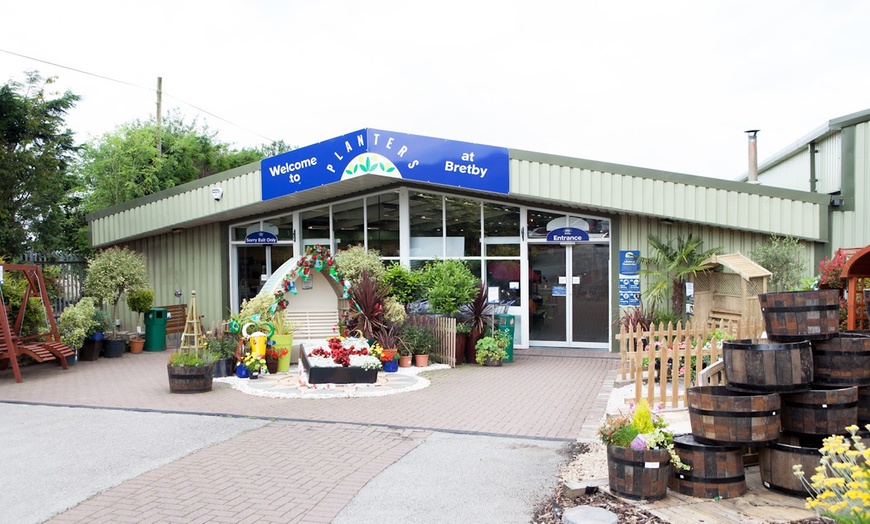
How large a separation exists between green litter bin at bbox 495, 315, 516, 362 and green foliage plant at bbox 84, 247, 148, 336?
329 inches

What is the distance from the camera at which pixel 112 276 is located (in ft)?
48.4

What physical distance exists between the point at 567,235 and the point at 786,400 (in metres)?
9.36

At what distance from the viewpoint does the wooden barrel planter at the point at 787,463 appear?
16.0 feet

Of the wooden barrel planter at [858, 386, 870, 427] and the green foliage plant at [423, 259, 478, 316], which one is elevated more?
the green foliage plant at [423, 259, 478, 316]

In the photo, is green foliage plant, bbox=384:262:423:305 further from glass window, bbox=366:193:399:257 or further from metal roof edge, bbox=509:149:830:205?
metal roof edge, bbox=509:149:830:205

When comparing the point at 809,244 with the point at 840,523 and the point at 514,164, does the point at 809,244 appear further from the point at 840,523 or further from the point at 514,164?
the point at 840,523

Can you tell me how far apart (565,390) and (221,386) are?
538 cm

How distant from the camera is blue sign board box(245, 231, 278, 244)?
56.5 feet

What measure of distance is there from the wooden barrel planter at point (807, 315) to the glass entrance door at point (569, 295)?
8770mm

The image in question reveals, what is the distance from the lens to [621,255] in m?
14.0

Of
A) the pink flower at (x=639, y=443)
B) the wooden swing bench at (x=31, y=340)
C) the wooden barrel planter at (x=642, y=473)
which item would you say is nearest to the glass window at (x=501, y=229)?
the wooden swing bench at (x=31, y=340)

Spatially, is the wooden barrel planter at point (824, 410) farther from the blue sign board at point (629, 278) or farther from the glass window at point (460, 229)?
the glass window at point (460, 229)

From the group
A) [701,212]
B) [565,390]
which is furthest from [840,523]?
[701,212]

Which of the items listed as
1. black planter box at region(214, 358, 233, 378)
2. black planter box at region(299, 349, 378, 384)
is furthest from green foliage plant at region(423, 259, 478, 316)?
black planter box at region(214, 358, 233, 378)
